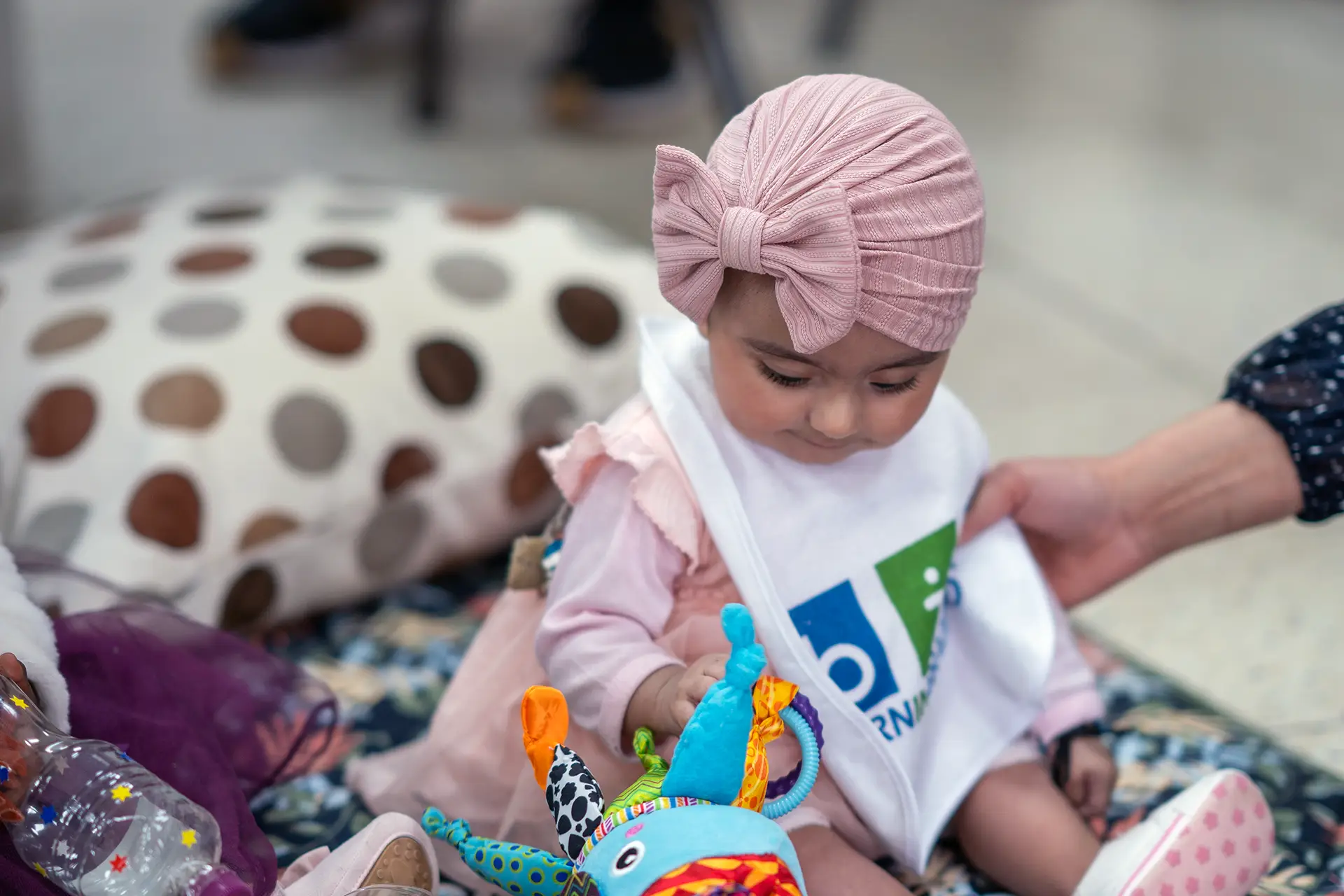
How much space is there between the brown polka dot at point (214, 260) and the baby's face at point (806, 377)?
69 cm

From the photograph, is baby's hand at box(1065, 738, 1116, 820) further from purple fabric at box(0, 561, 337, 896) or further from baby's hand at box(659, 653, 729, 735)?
purple fabric at box(0, 561, 337, 896)

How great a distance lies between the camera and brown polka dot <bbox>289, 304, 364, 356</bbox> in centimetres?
128

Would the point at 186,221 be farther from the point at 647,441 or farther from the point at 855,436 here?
the point at 855,436

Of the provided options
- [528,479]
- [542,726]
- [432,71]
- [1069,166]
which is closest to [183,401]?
[528,479]

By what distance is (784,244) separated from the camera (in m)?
0.75

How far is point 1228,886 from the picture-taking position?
84 cm

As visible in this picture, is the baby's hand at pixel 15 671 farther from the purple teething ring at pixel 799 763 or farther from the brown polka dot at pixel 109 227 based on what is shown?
the brown polka dot at pixel 109 227

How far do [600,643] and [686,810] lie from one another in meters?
0.18

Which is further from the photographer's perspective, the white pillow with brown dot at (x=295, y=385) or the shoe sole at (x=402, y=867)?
the white pillow with brown dot at (x=295, y=385)


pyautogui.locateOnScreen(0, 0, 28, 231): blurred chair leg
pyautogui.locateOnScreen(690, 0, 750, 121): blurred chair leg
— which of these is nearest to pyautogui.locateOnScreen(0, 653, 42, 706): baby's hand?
pyautogui.locateOnScreen(0, 0, 28, 231): blurred chair leg

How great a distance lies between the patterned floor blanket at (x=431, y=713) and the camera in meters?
0.99

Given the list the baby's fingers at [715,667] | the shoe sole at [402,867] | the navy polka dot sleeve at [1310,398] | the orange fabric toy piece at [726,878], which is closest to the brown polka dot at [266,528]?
the shoe sole at [402,867]

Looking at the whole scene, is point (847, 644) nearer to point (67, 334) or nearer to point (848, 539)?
point (848, 539)

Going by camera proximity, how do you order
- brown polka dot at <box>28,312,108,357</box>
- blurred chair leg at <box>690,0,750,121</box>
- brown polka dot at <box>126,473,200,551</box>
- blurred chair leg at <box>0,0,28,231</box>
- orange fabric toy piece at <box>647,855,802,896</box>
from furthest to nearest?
1. blurred chair leg at <box>690,0,750,121</box>
2. blurred chair leg at <box>0,0,28,231</box>
3. brown polka dot at <box>28,312,108,357</box>
4. brown polka dot at <box>126,473,200,551</box>
5. orange fabric toy piece at <box>647,855,802,896</box>
